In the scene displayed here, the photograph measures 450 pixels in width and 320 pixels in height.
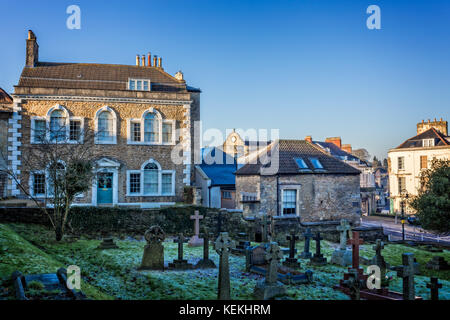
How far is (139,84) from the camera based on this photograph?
28.6 metres

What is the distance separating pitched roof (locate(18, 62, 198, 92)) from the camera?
27484 mm

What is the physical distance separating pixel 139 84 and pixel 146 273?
64.7 ft

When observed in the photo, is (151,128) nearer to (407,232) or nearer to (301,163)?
(301,163)

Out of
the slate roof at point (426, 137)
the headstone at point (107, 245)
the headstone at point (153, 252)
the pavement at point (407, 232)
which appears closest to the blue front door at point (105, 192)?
the headstone at point (107, 245)

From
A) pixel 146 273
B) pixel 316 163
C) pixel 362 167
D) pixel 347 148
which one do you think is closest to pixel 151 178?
pixel 316 163

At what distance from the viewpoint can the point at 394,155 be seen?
46531 mm

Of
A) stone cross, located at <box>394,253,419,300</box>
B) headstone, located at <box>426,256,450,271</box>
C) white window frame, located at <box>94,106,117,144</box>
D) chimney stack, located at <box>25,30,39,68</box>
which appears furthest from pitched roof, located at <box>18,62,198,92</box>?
stone cross, located at <box>394,253,419,300</box>

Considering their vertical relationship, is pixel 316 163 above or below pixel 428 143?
below

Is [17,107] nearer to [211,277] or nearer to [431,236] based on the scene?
[211,277]

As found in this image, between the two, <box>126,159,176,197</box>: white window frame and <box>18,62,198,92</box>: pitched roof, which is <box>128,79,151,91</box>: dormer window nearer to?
<box>18,62,198,92</box>: pitched roof

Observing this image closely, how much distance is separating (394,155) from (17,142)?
42.5 m

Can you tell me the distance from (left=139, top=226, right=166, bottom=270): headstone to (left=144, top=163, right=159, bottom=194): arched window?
47.0 ft

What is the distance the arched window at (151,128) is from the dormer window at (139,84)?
9.05ft
